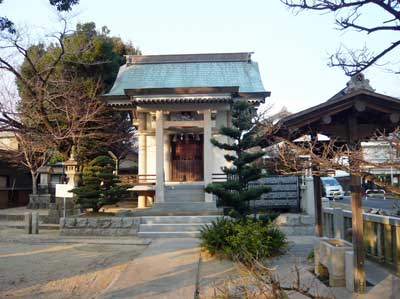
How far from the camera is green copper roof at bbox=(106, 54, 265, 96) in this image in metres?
22.2

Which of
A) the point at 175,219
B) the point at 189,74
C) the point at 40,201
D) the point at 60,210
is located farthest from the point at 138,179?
the point at 40,201

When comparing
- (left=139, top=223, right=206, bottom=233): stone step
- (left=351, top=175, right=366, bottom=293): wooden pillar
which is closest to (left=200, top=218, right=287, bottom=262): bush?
(left=351, top=175, right=366, bottom=293): wooden pillar

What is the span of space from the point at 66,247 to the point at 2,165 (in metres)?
19.9

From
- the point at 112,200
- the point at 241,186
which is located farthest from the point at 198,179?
the point at 241,186

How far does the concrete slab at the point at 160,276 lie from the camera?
683cm

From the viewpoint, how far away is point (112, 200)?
1605cm

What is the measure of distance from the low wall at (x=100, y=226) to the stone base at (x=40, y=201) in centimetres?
1125

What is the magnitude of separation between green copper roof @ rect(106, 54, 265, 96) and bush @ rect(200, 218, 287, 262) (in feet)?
37.9

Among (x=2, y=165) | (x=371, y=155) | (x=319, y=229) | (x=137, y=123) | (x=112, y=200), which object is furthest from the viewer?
(x=2, y=165)

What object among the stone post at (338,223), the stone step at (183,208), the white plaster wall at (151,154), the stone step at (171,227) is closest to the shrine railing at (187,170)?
the white plaster wall at (151,154)

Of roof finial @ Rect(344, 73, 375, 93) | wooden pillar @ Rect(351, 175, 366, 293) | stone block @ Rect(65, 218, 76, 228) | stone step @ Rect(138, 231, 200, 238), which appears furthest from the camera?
stone block @ Rect(65, 218, 76, 228)

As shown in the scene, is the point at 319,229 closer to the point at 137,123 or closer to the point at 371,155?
the point at 371,155

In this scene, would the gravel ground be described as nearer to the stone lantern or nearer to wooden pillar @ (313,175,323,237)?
the stone lantern

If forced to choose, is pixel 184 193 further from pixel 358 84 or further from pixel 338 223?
pixel 358 84
